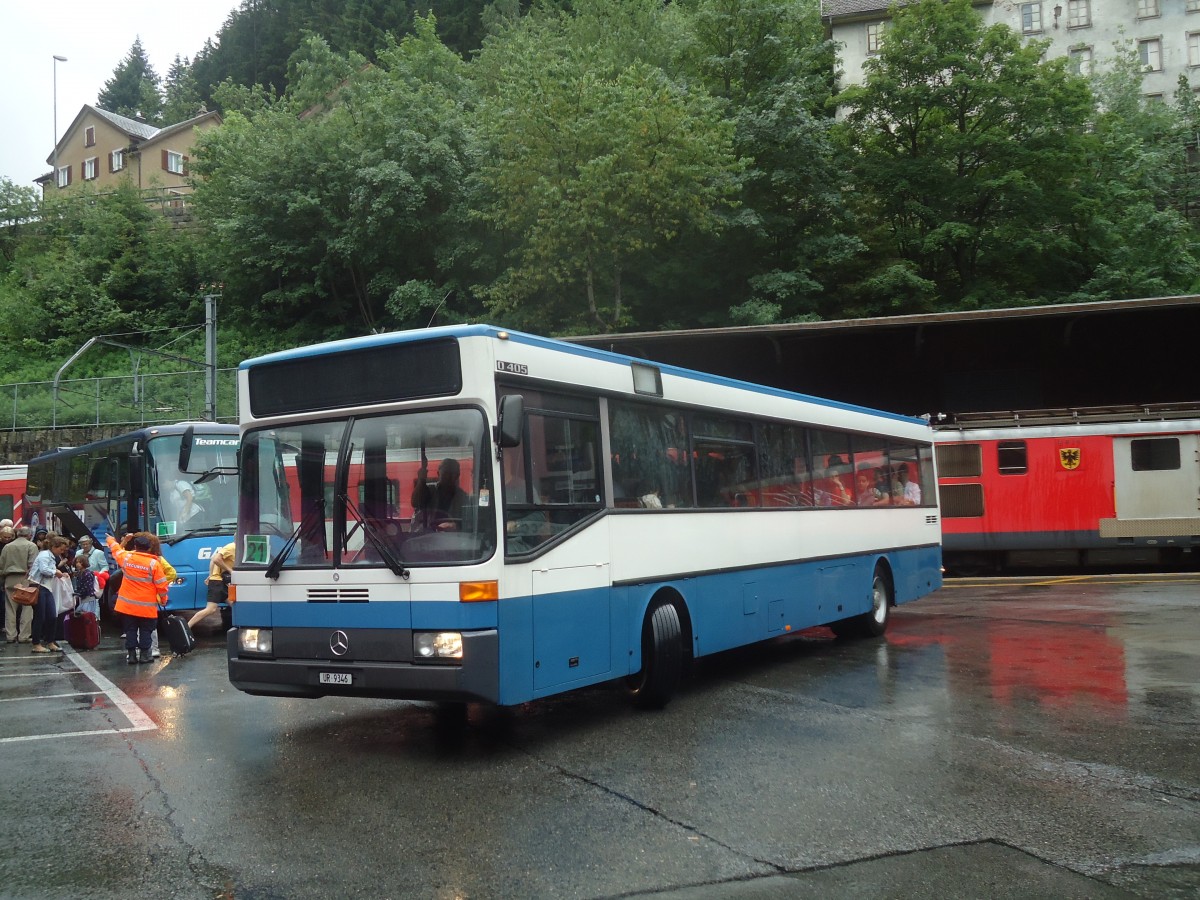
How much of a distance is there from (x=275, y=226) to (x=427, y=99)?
372 inches

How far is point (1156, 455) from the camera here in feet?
78.1

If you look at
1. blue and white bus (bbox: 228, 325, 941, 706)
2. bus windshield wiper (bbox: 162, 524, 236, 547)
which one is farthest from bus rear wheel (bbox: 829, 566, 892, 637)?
bus windshield wiper (bbox: 162, 524, 236, 547)

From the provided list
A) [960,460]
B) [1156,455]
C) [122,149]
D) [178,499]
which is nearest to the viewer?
[178,499]

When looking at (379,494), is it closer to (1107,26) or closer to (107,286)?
(107,286)

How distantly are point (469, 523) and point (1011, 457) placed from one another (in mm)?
19797

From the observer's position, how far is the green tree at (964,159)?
42.4 m

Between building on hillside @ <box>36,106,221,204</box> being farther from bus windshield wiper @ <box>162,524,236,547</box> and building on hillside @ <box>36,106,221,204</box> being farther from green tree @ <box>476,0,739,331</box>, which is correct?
bus windshield wiper @ <box>162,524,236,547</box>

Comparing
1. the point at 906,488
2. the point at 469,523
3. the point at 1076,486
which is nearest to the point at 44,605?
the point at 469,523

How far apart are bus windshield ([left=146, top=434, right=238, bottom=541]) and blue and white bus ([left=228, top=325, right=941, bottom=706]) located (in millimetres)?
9313

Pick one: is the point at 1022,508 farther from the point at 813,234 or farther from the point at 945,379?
the point at 813,234

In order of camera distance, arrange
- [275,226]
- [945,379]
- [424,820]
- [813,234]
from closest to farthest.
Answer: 1. [424,820]
2. [945,379]
3. [813,234]
4. [275,226]

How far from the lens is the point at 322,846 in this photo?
571cm

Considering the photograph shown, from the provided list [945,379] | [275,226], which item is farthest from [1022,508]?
[275,226]

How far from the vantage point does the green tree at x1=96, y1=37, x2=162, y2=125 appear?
11012 cm
